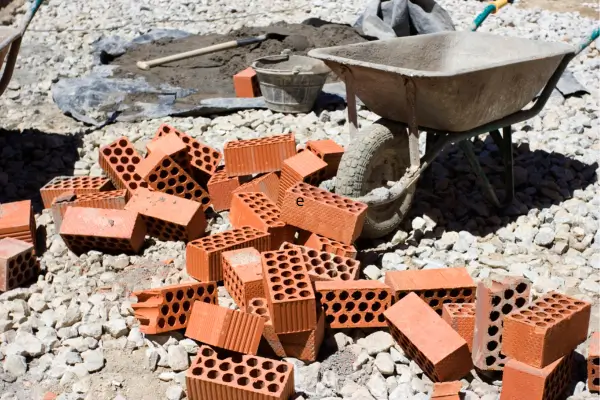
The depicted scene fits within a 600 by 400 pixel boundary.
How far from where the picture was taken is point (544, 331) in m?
2.85

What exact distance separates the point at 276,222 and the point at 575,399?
6.31 ft

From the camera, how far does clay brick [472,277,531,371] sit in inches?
122

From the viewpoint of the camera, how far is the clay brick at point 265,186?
15.1ft

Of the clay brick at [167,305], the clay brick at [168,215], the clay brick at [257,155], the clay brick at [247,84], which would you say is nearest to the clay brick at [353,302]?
the clay brick at [167,305]

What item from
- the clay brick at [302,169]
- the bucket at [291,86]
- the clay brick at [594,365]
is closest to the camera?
the clay brick at [594,365]

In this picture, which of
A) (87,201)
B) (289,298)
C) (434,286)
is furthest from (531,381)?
(87,201)

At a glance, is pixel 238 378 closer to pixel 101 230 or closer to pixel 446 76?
pixel 101 230

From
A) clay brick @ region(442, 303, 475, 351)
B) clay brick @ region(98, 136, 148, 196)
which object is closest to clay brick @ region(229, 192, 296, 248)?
clay brick @ region(98, 136, 148, 196)

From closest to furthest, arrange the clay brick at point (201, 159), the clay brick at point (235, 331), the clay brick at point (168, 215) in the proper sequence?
the clay brick at point (235, 331) → the clay brick at point (168, 215) → the clay brick at point (201, 159)

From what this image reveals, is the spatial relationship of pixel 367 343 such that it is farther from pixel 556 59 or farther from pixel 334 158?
pixel 556 59

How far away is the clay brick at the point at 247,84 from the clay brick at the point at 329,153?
210 cm

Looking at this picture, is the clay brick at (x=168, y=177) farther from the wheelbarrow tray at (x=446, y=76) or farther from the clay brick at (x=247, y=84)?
the clay brick at (x=247, y=84)

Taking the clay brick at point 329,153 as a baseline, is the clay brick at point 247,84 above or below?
below

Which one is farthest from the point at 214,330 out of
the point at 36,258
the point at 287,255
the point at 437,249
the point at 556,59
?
the point at 556,59
